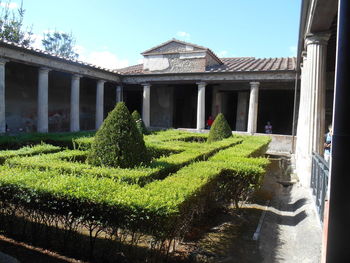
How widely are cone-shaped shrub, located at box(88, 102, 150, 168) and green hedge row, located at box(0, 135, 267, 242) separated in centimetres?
103

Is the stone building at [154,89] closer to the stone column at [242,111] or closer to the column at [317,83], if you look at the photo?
the stone column at [242,111]

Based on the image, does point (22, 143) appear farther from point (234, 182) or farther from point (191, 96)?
point (191, 96)

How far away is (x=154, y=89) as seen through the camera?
20.0 metres

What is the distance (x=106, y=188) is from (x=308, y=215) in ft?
11.5

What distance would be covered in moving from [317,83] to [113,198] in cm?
555

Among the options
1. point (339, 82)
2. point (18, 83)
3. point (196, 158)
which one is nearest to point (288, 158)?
Result: point (196, 158)

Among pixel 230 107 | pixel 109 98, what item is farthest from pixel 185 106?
pixel 109 98

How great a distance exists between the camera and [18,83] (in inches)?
587

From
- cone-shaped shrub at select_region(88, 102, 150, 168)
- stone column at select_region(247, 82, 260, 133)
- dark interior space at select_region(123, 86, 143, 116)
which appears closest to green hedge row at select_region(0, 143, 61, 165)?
cone-shaped shrub at select_region(88, 102, 150, 168)

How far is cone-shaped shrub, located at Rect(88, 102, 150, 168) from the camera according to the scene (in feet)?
16.7

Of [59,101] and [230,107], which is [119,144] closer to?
[59,101]

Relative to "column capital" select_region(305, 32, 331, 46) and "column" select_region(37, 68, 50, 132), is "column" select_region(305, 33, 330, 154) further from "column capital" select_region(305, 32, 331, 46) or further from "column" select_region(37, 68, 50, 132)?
"column" select_region(37, 68, 50, 132)

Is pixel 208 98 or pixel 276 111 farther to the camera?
pixel 276 111

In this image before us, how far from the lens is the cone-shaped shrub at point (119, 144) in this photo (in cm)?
508
